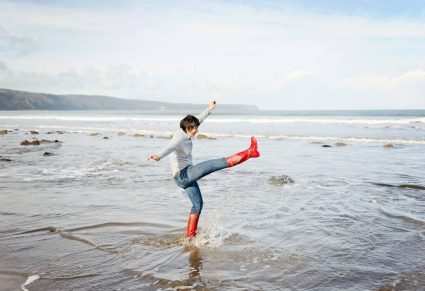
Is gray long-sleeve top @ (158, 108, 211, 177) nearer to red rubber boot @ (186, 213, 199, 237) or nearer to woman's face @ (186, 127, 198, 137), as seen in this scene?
woman's face @ (186, 127, 198, 137)

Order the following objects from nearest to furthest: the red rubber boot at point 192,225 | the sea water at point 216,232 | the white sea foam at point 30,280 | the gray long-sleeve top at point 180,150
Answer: the white sea foam at point 30,280
the sea water at point 216,232
the gray long-sleeve top at point 180,150
the red rubber boot at point 192,225

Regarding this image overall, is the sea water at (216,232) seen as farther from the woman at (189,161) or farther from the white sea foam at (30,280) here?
the woman at (189,161)

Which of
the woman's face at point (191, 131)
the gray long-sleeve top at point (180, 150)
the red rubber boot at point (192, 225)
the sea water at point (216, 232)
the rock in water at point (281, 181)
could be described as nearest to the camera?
the sea water at point (216, 232)

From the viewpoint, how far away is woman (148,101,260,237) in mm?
6617

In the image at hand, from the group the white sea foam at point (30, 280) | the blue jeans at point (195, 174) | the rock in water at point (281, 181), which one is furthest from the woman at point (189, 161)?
the rock in water at point (281, 181)

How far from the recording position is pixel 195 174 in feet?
22.0

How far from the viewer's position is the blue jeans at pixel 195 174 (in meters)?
6.67

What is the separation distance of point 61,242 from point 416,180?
425 inches

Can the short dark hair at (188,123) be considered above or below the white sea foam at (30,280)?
above

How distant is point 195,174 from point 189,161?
0.32m

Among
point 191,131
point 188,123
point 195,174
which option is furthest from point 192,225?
point 188,123

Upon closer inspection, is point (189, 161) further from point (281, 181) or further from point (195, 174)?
point (281, 181)

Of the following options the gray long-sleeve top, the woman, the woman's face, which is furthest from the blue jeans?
A: the woman's face

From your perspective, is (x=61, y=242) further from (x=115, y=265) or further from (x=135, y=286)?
(x=135, y=286)
